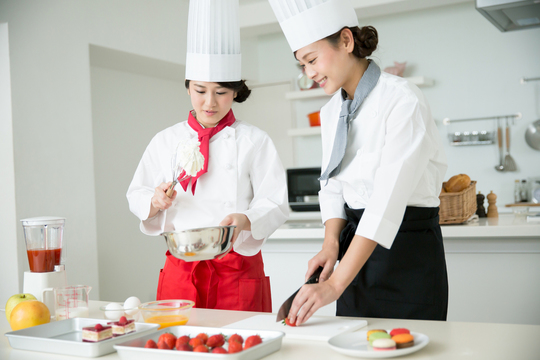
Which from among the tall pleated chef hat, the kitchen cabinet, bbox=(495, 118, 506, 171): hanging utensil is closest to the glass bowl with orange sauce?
the tall pleated chef hat

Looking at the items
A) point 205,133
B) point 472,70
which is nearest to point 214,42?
point 205,133

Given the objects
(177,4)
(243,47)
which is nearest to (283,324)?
(177,4)

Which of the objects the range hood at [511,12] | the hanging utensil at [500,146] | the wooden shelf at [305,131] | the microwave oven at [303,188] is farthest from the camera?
the wooden shelf at [305,131]

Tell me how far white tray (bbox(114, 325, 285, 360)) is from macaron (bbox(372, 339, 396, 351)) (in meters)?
0.18

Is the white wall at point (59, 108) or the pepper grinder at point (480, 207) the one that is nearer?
the white wall at point (59, 108)

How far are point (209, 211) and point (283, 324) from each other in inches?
21.4

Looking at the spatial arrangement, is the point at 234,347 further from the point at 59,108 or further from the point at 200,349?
the point at 59,108

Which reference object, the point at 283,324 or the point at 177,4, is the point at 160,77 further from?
the point at 283,324

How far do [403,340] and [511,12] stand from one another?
199 centimetres

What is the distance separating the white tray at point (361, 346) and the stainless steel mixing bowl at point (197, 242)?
36cm

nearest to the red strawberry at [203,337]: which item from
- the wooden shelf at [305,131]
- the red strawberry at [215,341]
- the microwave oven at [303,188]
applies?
the red strawberry at [215,341]

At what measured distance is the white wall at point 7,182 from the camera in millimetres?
2818

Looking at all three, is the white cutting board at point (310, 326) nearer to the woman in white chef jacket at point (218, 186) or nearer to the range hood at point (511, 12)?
the woman in white chef jacket at point (218, 186)

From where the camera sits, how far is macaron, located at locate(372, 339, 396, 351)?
3.05 ft
